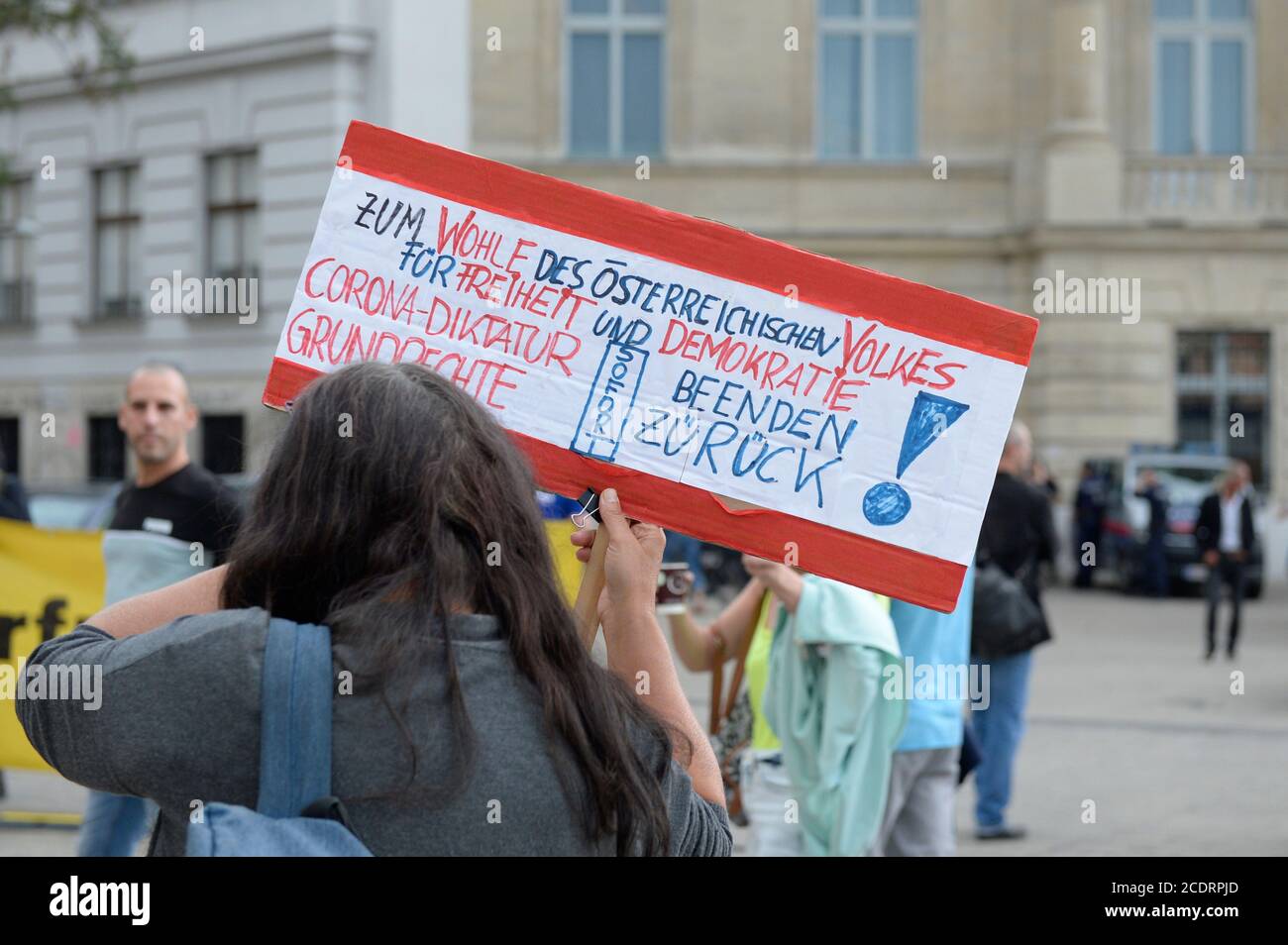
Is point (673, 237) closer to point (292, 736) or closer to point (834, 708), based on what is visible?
point (292, 736)

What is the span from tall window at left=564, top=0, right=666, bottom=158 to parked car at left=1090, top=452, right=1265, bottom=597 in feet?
31.3

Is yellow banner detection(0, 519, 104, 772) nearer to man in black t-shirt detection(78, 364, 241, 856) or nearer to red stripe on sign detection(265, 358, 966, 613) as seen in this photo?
man in black t-shirt detection(78, 364, 241, 856)

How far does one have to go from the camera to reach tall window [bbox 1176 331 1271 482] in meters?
27.1

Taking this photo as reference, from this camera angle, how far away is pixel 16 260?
27.0 metres

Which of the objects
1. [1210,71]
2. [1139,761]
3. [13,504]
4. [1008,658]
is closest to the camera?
[1008,658]

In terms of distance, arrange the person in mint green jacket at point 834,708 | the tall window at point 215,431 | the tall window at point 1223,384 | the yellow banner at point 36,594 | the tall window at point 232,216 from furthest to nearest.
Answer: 1. the tall window at point 1223,384
2. the tall window at point 232,216
3. the tall window at point 215,431
4. the yellow banner at point 36,594
5. the person in mint green jacket at point 834,708

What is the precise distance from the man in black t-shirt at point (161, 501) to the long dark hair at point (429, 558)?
13.4 feet

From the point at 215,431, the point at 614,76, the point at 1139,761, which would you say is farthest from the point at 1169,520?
the point at 1139,761

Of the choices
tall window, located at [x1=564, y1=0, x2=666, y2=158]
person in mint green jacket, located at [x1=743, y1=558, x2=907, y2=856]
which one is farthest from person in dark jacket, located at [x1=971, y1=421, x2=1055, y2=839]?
tall window, located at [x1=564, y1=0, x2=666, y2=158]

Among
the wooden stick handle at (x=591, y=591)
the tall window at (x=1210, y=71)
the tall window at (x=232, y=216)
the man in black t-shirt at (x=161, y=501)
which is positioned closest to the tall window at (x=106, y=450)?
the tall window at (x=232, y=216)

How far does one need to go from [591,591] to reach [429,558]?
523 millimetres

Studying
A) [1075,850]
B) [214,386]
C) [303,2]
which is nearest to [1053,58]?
[303,2]

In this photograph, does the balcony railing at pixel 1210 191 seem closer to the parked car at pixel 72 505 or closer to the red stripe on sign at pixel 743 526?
the parked car at pixel 72 505

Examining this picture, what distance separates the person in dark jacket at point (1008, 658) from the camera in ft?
27.3
